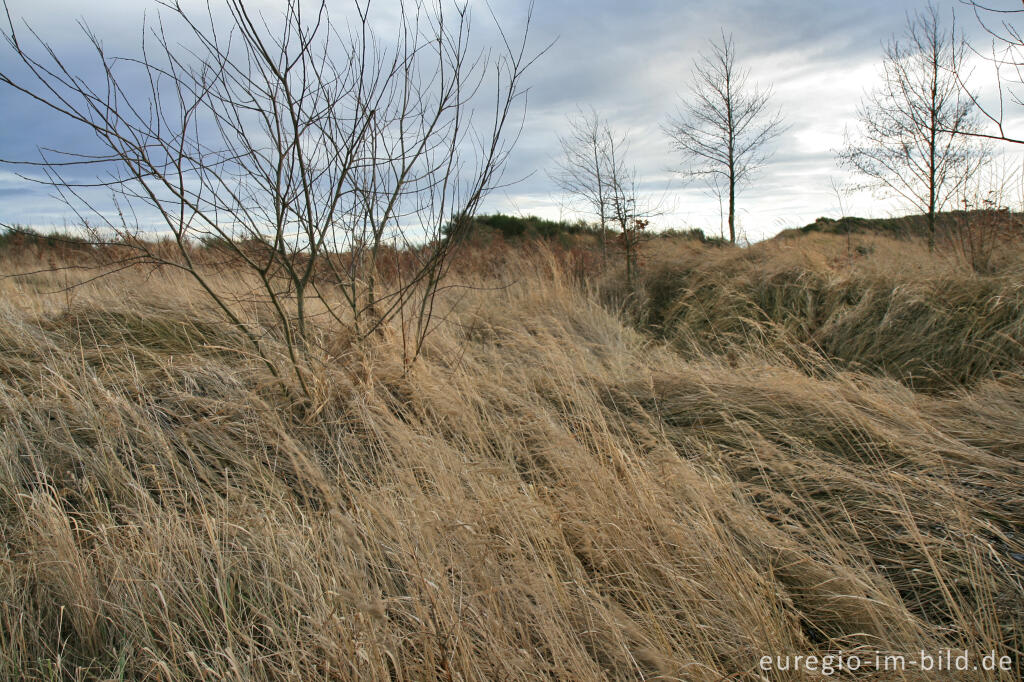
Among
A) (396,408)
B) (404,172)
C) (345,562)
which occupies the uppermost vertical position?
(404,172)

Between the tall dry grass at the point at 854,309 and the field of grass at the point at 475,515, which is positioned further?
the tall dry grass at the point at 854,309

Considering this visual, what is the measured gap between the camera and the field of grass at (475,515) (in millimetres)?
1428

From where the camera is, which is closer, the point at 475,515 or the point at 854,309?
the point at 475,515

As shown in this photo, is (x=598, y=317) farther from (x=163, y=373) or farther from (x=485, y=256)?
(x=485, y=256)

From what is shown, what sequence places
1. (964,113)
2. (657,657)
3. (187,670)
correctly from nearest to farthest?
(657,657) → (187,670) → (964,113)

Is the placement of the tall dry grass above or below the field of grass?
above

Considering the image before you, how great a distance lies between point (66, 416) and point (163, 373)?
Result: 0.59 metres

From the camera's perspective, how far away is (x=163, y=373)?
3285 mm

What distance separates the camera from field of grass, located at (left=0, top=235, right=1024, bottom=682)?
1428 millimetres

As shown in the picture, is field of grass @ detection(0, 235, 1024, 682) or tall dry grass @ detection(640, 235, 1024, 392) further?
tall dry grass @ detection(640, 235, 1024, 392)

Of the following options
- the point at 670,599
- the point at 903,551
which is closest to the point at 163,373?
the point at 670,599

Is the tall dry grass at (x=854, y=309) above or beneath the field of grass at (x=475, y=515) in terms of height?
above

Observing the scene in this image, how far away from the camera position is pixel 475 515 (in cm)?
186

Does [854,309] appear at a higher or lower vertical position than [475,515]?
higher
